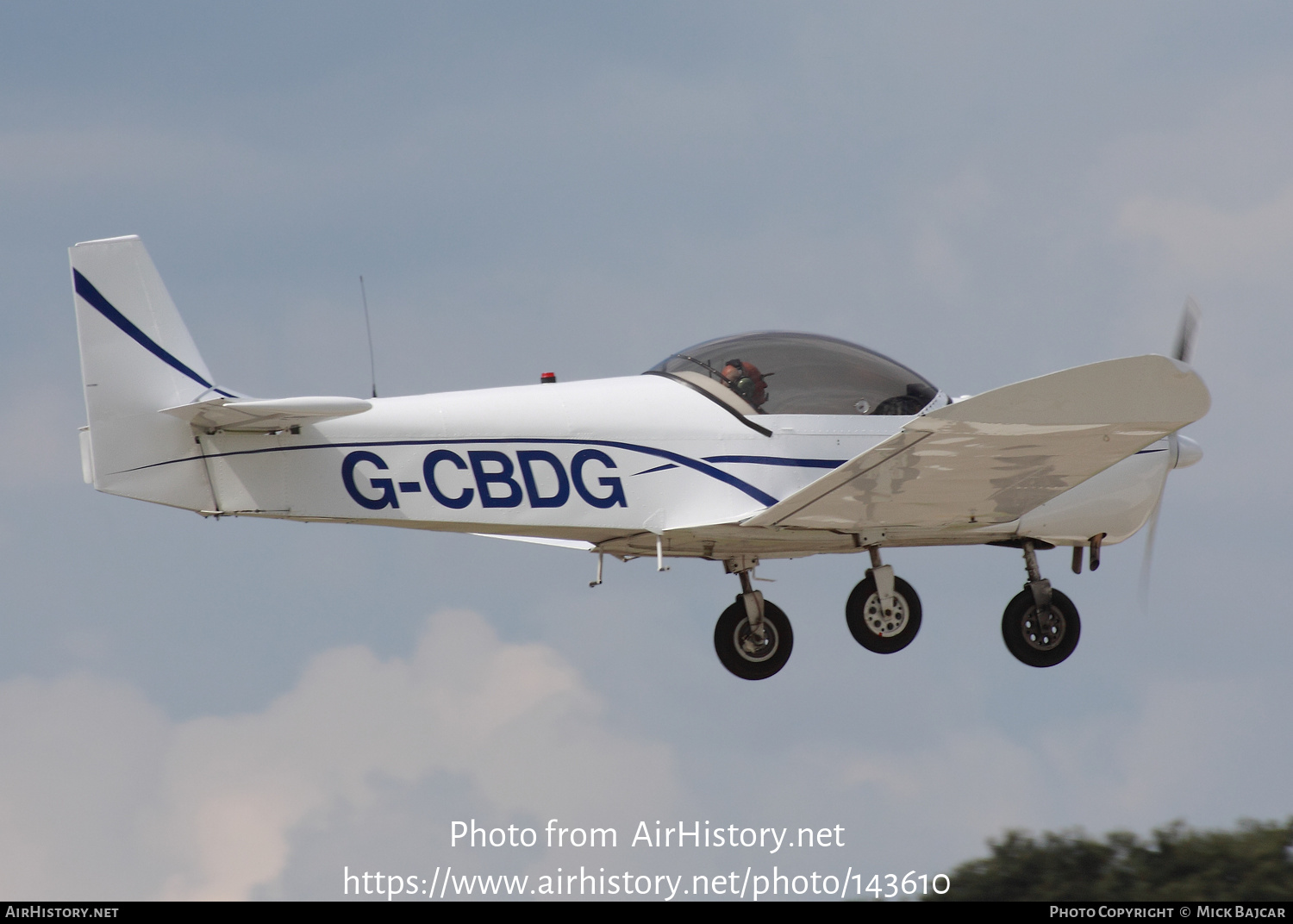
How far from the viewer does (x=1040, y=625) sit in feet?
42.0

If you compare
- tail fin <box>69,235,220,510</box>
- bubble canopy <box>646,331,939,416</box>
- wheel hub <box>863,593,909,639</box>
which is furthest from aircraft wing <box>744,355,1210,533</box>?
tail fin <box>69,235,220,510</box>

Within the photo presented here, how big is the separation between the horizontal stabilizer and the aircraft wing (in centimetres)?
334

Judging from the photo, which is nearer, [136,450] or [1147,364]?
[1147,364]

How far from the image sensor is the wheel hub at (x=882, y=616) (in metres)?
12.0

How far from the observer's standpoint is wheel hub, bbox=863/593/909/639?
12.0 metres

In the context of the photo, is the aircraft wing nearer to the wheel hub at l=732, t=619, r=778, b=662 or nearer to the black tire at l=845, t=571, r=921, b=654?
the black tire at l=845, t=571, r=921, b=654

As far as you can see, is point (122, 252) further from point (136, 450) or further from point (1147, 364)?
point (1147, 364)

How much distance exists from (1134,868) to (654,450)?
568cm

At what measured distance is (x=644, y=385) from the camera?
1179 cm

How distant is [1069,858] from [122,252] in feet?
30.9

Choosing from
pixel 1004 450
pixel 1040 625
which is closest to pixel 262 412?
pixel 1004 450

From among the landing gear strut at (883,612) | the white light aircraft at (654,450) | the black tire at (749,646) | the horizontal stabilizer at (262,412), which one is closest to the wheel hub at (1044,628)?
the white light aircraft at (654,450)
